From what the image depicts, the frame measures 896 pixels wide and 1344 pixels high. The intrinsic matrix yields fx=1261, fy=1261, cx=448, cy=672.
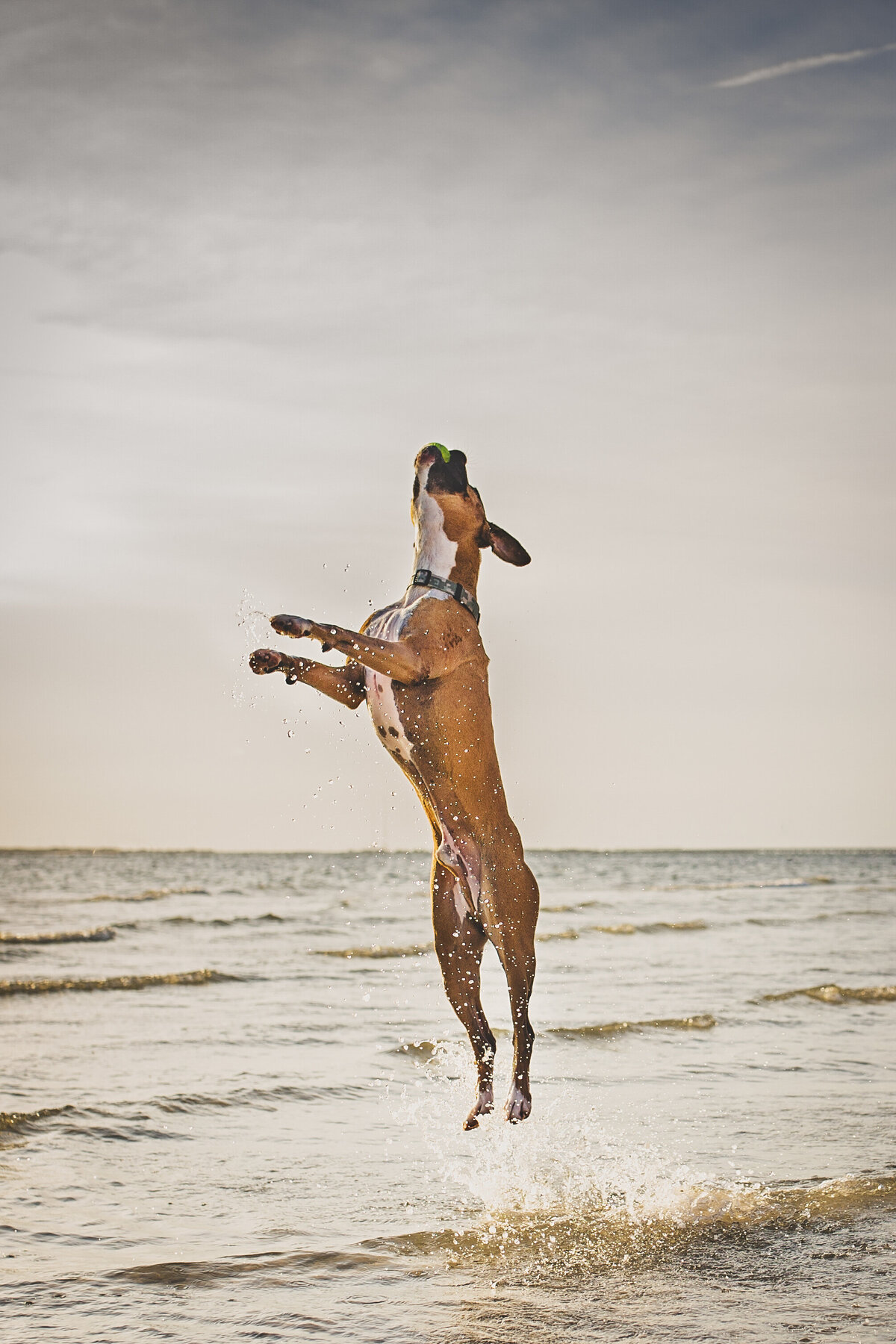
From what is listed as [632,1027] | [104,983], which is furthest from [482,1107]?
[104,983]

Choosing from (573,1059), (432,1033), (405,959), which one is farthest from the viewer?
(405,959)

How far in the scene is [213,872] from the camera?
6600 cm

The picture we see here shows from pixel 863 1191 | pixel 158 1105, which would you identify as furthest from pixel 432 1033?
pixel 863 1191

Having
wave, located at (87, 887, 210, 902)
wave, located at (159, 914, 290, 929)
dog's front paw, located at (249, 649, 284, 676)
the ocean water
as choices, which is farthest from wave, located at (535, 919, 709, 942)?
dog's front paw, located at (249, 649, 284, 676)

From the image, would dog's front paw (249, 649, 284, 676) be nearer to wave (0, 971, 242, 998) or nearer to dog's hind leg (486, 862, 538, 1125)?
dog's hind leg (486, 862, 538, 1125)

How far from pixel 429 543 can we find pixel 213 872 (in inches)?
2465

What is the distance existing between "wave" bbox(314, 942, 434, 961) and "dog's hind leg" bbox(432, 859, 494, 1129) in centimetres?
1413

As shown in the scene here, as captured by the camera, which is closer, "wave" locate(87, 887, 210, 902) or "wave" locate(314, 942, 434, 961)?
"wave" locate(314, 942, 434, 961)

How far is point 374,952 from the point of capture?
21.0m

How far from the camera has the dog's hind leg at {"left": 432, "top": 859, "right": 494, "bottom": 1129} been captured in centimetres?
566

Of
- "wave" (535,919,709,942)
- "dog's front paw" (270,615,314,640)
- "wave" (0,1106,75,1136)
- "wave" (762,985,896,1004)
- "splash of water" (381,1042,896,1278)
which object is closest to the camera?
"dog's front paw" (270,615,314,640)

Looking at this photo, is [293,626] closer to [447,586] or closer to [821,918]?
[447,586]

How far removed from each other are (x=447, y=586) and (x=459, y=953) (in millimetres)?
1645

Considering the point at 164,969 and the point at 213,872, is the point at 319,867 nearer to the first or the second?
the point at 213,872
